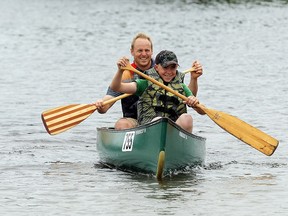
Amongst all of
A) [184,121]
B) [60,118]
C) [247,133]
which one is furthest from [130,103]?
[247,133]

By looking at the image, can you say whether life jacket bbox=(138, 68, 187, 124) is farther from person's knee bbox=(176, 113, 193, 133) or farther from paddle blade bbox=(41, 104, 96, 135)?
paddle blade bbox=(41, 104, 96, 135)

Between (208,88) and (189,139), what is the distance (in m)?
11.6

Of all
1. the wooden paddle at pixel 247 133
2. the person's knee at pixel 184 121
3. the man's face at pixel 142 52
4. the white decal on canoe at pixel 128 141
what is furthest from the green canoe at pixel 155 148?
the man's face at pixel 142 52

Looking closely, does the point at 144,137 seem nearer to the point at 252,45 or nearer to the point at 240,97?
the point at 240,97

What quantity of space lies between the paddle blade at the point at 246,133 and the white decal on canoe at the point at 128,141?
1095 millimetres

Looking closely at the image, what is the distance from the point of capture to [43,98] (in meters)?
23.0

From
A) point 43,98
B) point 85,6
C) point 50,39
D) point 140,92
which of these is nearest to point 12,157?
point 140,92

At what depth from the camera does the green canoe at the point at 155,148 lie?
1282 centimetres

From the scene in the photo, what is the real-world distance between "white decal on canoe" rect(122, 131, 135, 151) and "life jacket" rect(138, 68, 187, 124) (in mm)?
362

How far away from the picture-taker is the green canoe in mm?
12820

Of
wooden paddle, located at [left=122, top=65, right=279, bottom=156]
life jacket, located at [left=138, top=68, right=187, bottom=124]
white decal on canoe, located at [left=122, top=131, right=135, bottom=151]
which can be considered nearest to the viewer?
white decal on canoe, located at [left=122, top=131, right=135, bottom=151]

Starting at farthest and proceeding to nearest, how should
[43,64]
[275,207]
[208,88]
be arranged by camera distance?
[43,64] → [208,88] → [275,207]

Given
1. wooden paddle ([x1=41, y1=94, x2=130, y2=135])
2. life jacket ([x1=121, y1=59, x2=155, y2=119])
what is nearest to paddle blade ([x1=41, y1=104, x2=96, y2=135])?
wooden paddle ([x1=41, y1=94, x2=130, y2=135])

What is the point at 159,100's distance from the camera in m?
13.5
